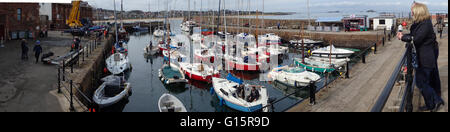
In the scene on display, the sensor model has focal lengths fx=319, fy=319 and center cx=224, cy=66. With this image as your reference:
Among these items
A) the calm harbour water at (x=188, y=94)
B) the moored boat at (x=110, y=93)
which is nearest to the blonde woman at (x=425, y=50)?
the calm harbour water at (x=188, y=94)

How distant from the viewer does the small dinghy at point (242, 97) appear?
56.3 feet

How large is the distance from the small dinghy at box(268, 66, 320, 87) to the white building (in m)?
36.2

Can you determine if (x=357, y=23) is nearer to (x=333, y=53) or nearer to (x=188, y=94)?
(x=333, y=53)

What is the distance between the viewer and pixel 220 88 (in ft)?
65.5

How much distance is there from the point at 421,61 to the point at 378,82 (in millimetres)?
11799

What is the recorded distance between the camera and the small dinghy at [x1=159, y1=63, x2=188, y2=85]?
2480 cm

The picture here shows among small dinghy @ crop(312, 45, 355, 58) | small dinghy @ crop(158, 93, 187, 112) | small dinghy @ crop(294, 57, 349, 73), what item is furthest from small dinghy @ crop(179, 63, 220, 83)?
small dinghy @ crop(312, 45, 355, 58)

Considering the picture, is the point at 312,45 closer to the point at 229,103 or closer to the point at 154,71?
the point at 154,71

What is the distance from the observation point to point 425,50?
4.72 metres

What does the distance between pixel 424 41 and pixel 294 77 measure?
770 inches

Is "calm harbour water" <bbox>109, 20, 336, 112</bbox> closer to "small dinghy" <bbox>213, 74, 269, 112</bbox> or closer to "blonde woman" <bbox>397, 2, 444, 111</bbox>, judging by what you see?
"small dinghy" <bbox>213, 74, 269, 112</bbox>

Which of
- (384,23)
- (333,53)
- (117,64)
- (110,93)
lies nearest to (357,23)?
(384,23)

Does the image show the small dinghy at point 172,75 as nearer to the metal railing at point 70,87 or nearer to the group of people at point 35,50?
the metal railing at point 70,87
